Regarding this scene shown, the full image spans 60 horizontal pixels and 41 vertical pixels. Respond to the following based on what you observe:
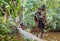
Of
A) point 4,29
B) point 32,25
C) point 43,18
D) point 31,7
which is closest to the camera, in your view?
point 4,29

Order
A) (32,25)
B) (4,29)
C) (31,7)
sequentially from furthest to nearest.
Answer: (32,25) → (31,7) → (4,29)

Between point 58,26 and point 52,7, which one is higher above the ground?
point 52,7

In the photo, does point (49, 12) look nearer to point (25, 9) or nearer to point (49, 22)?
point (49, 22)

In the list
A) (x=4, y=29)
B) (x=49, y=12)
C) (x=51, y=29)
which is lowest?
(x=51, y=29)

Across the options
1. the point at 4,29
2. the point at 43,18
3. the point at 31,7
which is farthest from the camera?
the point at 31,7

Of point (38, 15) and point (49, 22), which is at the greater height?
point (38, 15)

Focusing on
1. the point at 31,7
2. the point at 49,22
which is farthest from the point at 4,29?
the point at 49,22

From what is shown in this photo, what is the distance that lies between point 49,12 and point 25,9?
61.5 inches

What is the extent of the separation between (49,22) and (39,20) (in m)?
4.96

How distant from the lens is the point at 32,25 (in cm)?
1259

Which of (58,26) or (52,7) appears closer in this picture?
(52,7)

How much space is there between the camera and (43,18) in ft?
25.0

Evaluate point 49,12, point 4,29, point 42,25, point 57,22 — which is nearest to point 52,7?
point 49,12

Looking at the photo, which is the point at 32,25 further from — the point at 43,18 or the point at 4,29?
the point at 4,29
